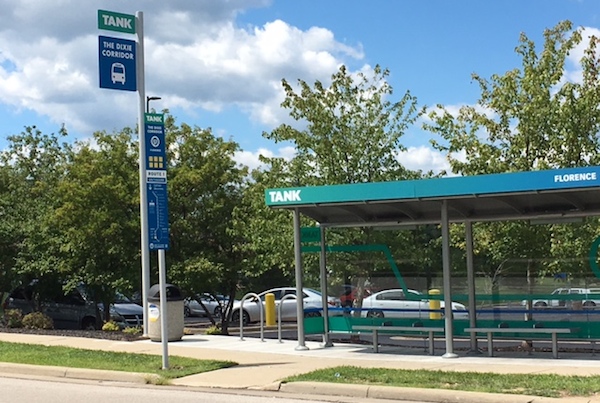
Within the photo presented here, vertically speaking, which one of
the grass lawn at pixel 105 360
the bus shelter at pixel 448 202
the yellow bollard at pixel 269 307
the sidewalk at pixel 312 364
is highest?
the bus shelter at pixel 448 202

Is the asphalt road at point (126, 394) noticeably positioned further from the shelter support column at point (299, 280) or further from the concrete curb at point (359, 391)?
the shelter support column at point (299, 280)

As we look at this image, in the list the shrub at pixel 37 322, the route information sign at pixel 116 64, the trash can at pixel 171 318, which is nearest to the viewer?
the route information sign at pixel 116 64

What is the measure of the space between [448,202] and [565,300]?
109 inches

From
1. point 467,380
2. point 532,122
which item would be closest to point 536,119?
point 532,122

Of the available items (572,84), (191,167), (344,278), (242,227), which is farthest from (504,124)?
(191,167)

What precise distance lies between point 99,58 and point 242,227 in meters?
8.54

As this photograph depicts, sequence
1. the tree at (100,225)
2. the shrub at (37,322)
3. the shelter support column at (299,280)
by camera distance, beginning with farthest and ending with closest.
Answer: the tree at (100,225) → the shrub at (37,322) → the shelter support column at (299,280)

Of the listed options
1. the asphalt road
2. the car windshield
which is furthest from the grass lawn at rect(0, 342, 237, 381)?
the car windshield

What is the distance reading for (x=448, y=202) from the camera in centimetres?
1556

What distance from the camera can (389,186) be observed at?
47.6 ft

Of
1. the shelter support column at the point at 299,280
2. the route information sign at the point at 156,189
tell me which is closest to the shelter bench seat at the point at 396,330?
the shelter support column at the point at 299,280

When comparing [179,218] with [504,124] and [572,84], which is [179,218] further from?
[572,84]

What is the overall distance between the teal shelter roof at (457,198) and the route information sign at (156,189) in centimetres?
256

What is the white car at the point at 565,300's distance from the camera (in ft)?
48.4
